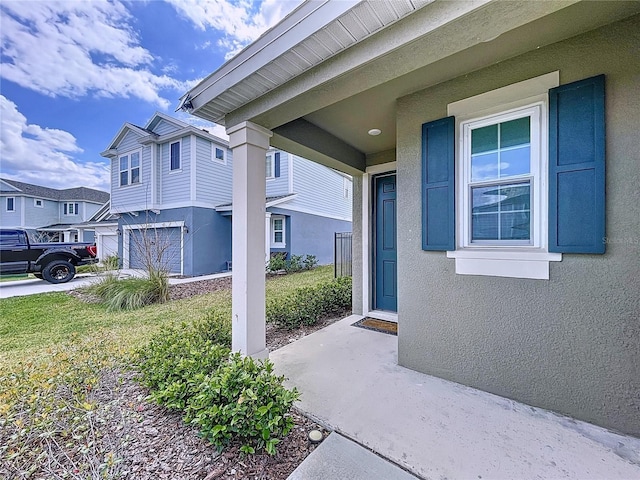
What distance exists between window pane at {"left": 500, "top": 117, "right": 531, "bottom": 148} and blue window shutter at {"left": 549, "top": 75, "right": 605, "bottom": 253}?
192mm

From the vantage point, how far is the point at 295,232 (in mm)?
12312

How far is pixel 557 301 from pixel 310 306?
333 centimetres

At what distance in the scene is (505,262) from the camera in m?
2.37

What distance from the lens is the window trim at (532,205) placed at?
7.23 ft

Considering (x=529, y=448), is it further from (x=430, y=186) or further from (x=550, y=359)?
(x=430, y=186)

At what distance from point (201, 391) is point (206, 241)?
383 inches

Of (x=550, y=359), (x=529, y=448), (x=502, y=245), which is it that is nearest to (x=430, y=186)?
(x=502, y=245)

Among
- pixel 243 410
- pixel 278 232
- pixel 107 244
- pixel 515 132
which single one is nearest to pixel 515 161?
pixel 515 132

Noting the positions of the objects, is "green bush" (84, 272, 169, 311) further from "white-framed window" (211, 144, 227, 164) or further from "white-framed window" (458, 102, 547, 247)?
"white-framed window" (458, 102, 547, 247)

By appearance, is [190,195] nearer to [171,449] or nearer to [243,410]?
[171,449]

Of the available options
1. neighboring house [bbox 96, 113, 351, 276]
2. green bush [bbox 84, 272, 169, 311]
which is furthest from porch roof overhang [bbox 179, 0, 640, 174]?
neighboring house [bbox 96, 113, 351, 276]

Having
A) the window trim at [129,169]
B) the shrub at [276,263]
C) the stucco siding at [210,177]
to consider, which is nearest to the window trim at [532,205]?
the shrub at [276,263]

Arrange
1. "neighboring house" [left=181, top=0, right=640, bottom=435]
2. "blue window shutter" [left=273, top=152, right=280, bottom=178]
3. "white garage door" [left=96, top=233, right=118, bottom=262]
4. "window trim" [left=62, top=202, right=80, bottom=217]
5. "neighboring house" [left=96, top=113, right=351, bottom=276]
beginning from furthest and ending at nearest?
"window trim" [left=62, top=202, right=80, bottom=217]
"white garage door" [left=96, top=233, right=118, bottom=262]
"blue window shutter" [left=273, top=152, right=280, bottom=178]
"neighboring house" [left=96, top=113, right=351, bottom=276]
"neighboring house" [left=181, top=0, right=640, bottom=435]

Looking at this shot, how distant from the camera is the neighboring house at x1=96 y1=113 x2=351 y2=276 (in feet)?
34.5
